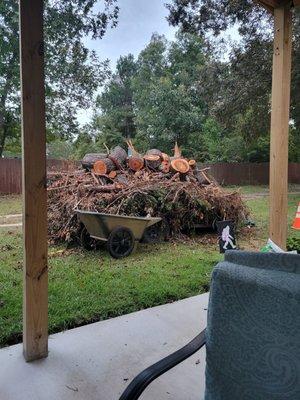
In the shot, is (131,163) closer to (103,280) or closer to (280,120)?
(103,280)

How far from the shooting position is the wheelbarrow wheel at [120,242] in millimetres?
4637

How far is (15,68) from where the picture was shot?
12320 mm

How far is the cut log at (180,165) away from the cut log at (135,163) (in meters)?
0.58

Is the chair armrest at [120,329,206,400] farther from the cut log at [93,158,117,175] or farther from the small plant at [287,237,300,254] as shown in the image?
the cut log at [93,158,117,175]

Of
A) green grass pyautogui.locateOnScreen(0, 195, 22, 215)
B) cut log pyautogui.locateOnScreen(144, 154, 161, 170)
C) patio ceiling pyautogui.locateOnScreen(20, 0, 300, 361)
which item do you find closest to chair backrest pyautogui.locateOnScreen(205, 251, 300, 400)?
patio ceiling pyautogui.locateOnScreen(20, 0, 300, 361)

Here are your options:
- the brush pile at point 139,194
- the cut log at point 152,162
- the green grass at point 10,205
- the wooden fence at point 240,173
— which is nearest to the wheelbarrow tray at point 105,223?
the brush pile at point 139,194

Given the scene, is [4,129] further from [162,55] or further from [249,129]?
[162,55]

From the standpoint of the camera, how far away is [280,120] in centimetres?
288

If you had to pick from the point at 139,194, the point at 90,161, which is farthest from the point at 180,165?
the point at 90,161

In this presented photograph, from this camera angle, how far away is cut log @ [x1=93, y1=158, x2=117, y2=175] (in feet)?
19.7

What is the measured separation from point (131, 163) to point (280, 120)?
383 cm

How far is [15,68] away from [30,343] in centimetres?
1223

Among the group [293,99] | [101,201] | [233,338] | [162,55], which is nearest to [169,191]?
[101,201]

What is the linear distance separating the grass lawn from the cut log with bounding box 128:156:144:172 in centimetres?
164
